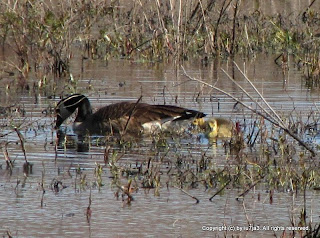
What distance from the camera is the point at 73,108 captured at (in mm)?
10953

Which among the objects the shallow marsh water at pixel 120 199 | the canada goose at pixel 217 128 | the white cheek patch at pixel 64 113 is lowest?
the shallow marsh water at pixel 120 199

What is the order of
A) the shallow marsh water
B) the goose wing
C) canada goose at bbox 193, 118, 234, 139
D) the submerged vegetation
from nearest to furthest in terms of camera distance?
the shallow marsh water < the submerged vegetation < canada goose at bbox 193, 118, 234, 139 < the goose wing

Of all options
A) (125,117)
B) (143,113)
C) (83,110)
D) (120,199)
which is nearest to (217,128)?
(143,113)

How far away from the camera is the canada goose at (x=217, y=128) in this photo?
9.67 m

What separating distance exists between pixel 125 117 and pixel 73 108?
3.22 ft

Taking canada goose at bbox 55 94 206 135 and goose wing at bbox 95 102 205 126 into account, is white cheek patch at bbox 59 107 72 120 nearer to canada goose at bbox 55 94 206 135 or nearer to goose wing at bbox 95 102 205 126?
canada goose at bbox 55 94 206 135

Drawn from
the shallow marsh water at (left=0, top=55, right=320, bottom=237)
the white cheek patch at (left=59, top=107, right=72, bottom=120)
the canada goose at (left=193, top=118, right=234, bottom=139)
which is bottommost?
the shallow marsh water at (left=0, top=55, right=320, bottom=237)

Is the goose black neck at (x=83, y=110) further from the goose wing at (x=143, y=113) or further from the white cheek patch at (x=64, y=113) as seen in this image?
the goose wing at (x=143, y=113)

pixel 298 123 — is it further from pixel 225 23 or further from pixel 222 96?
pixel 225 23

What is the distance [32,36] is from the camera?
14.4 meters

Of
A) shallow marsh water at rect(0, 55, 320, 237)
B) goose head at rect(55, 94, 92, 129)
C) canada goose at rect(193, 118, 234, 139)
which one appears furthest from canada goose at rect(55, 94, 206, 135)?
shallow marsh water at rect(0, 55, 320, 237)

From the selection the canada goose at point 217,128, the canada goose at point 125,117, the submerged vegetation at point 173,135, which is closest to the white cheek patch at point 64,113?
the canada goose at point 125,117

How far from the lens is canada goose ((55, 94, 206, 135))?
9.88 meters

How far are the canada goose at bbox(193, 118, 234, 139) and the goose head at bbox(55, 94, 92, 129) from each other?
63.8 inches
